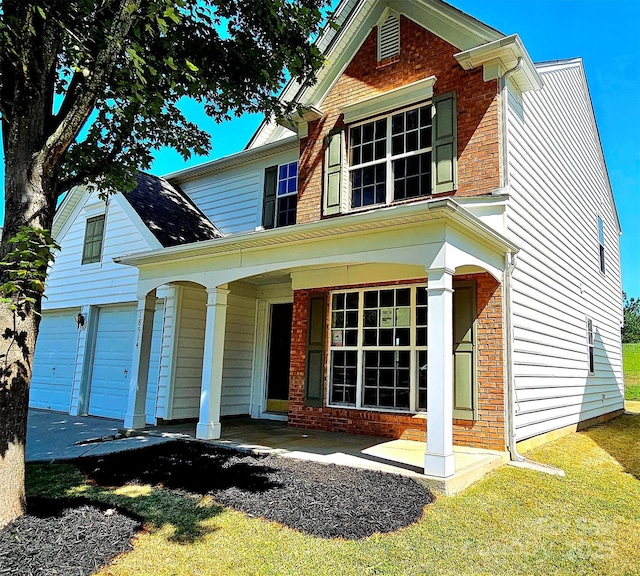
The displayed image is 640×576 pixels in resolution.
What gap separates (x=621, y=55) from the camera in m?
14.9

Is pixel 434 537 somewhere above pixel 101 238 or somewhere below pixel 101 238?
below

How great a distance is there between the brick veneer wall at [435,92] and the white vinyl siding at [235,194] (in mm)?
1613

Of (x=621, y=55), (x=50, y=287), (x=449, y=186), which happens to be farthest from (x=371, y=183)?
(x=621, y=55)

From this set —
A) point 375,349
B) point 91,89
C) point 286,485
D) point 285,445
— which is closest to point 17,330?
point 91,89

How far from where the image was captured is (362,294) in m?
8.41

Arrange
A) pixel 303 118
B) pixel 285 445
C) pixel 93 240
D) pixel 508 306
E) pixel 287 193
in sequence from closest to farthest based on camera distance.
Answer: pixel 508 306 < pixel 285 445 < pixel 303 118 < pixel 287 193 < pixel 93 240

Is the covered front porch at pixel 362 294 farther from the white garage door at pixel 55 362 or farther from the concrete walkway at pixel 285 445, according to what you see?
the white garage door at pixel 55 362

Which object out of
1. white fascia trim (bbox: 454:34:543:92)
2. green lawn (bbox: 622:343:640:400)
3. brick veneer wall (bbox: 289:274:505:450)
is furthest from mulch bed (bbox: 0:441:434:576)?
green lawn (bbox: 622:343:640:400)

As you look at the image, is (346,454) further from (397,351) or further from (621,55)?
(621,55)

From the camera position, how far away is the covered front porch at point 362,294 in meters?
5.42

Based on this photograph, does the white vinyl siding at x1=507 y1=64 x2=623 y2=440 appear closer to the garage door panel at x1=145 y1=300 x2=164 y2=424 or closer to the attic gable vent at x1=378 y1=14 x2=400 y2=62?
the attic gable vent at x1=378 y1=14 x2=400 y2=62

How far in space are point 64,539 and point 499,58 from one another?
778 centimetres

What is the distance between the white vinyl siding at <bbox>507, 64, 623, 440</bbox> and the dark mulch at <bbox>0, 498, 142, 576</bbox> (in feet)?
17.2

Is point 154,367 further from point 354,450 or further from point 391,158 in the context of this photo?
point 391,158
